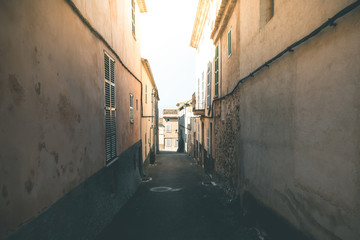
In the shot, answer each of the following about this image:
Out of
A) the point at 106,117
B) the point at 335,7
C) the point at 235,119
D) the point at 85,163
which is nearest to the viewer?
the point at 335,7

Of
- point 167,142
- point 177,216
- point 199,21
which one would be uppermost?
point 199,21

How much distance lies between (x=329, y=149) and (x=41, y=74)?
4.16m

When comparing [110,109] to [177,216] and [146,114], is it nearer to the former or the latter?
[177,216]

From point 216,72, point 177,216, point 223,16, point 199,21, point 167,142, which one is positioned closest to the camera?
point 177,216

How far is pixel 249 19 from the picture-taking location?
6.65 metres

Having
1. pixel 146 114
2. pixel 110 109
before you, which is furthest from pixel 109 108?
pixel 146 114

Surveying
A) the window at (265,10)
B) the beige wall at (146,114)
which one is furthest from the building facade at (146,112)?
the window at (265,10)

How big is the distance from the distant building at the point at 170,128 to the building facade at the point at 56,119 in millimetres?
42924

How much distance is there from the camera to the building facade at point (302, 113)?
9.21 feet

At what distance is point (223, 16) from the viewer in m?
9.58

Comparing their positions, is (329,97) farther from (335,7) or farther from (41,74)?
(41,74)

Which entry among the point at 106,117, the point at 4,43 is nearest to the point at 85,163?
the point at 106,117

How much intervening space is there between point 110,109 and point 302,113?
5222 millimetres

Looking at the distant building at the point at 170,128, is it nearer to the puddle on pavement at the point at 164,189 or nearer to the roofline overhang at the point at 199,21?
the roofline overhang at the point at 199,21
